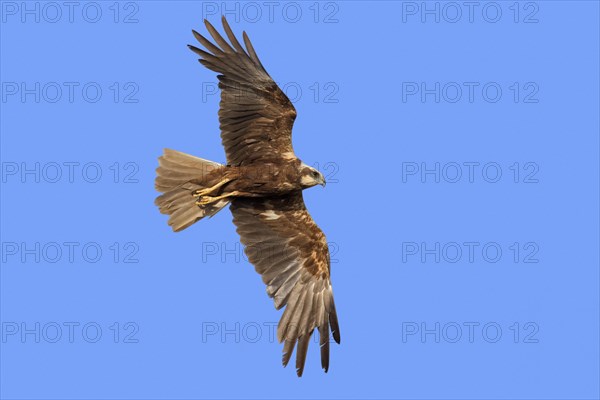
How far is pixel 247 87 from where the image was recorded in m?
17.1

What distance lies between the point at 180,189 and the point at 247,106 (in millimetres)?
1419

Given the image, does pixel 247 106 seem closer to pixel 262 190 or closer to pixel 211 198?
pixel 262 190

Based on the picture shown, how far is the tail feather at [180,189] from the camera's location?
1739 centimetres

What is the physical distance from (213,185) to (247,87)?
1.35 metres

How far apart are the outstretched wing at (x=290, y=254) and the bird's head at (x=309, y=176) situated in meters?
0.30

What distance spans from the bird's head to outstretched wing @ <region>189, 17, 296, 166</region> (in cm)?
23

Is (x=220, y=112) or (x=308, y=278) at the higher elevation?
(x=220, y=112)

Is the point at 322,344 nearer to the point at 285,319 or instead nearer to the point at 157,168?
the point at 285,319

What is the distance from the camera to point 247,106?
56.4 feet

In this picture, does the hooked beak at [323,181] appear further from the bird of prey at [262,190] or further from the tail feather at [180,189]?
the tail feather at [180,189]

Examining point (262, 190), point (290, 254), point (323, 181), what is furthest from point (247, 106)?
point (290, 254)

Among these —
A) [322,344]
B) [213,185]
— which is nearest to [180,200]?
[213,185]

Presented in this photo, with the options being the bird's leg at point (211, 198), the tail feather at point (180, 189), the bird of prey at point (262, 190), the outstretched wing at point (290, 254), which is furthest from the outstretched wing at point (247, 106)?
the outstretched wing at point (290, 254)

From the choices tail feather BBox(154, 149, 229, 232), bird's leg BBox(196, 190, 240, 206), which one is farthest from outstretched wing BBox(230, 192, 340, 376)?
tail feather BBox(154, 149, 229, 232)
